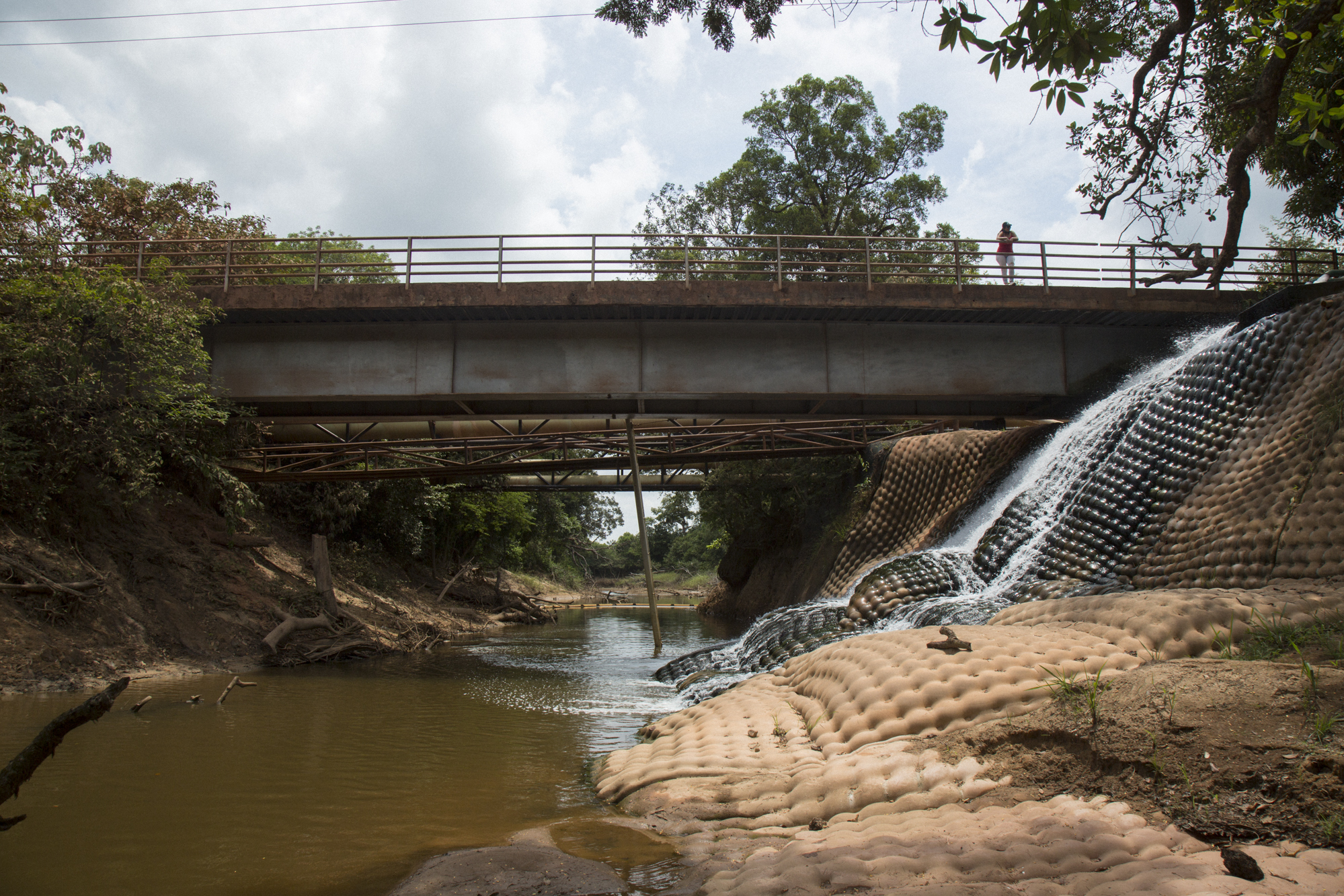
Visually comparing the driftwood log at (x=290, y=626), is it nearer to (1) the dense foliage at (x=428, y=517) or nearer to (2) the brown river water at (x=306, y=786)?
(2) the brown river water at (x=306, y=786)

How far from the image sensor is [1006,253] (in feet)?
46.9

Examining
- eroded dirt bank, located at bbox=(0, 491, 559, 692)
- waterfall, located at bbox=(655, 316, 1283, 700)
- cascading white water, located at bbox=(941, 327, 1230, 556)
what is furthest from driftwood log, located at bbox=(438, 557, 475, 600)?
cascading white water, located at bbox=(941, 327, 1230, 556)

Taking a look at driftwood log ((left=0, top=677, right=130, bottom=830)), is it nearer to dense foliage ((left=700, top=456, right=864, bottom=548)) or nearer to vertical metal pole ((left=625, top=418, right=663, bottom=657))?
vertical metal pole ((left=625, top=418, right=663, bottom=657))

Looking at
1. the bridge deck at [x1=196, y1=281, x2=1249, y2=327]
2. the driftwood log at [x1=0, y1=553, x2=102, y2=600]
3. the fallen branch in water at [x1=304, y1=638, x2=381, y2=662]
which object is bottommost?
the fallen branch in water at [x1=304, y1=638, x2=381, y2=662]

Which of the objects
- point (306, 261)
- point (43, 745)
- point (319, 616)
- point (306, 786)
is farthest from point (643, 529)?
point (306, 261)

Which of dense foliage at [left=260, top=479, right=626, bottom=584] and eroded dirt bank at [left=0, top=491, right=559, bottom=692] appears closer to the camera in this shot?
eroded dirt bank at [left=0, top=491, right=559, bottom=692]

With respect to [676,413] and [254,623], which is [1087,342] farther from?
[254,623]

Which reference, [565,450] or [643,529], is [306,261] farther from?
[643,529]

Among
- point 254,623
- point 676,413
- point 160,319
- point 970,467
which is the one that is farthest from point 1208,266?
point 254,623

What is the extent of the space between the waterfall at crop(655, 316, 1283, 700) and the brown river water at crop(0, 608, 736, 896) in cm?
200

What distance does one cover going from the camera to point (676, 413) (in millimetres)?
15133

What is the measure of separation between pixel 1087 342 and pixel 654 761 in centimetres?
1332

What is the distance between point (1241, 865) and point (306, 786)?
5482 millimetres

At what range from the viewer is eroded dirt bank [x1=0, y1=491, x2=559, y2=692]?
33.9 ft
